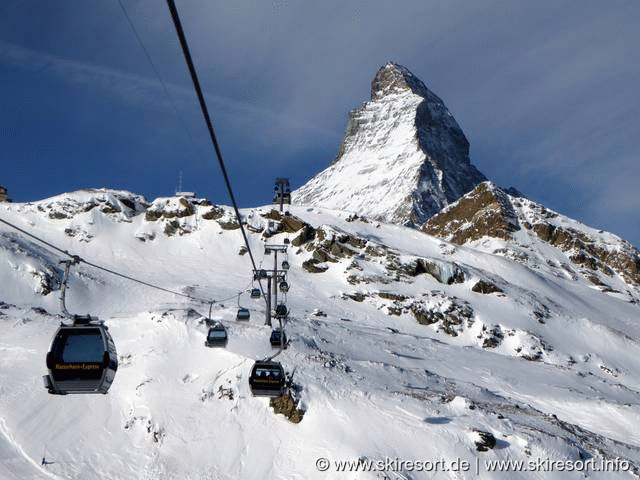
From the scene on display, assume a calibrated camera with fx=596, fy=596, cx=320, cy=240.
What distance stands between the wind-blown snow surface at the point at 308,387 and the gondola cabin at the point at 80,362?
1397 cm

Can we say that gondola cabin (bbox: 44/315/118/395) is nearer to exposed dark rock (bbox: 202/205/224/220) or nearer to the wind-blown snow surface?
the wind-blown snow surface

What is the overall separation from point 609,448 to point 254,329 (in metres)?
23.3

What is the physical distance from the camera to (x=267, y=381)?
23.0 m

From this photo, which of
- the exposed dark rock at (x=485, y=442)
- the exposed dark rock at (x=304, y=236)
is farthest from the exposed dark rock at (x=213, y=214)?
the exposed dark rock at (x=485, y=442)

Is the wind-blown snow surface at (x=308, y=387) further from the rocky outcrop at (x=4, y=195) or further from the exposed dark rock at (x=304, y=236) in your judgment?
the rocky outcrop at (x=4, y=195)

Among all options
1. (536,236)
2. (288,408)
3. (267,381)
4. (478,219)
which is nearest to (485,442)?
(288,408)

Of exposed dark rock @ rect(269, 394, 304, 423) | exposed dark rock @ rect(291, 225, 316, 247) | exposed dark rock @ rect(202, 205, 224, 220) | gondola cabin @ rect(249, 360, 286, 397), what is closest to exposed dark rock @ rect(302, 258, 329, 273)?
exposed dark rock @ rect(291, 225, 316, 247)

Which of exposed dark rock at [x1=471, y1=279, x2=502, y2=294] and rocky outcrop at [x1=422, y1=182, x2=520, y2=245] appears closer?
exposed dark rock at [x1=471, y1=279, x2=502, y2=294]

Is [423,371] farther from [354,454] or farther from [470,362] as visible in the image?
[354,454]

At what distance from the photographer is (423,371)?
1608 inches

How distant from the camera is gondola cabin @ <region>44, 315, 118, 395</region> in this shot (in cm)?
1386

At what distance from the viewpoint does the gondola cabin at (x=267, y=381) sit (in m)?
22.9

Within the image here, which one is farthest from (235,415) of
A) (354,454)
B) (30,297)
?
(30,297)

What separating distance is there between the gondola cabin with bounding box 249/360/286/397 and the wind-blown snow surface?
5.15 metres
